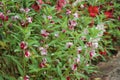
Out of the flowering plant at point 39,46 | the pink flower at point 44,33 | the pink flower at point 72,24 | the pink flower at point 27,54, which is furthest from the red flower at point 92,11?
the pink flower at point 27,54

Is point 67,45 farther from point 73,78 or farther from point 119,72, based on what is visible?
point 119,72

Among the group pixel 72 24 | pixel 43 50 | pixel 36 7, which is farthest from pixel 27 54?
pixel 36 7

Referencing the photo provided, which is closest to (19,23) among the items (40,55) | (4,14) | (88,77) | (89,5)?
(4,14)

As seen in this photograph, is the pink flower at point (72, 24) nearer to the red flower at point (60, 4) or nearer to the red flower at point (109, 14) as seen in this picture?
the red flower at point (60, 4)

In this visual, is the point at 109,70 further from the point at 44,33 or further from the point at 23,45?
the point at 23,45

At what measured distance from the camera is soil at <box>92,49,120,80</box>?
4773 mm

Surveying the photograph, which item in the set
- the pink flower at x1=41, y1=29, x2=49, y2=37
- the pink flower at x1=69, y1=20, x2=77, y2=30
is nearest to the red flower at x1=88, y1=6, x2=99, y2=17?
the pink flower at x1=69, y1=20, x2=77, y2=30

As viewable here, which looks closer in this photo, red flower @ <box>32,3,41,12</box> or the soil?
red flower @ <box>32,3,41,12</box>

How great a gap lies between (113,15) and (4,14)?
2.59 meters

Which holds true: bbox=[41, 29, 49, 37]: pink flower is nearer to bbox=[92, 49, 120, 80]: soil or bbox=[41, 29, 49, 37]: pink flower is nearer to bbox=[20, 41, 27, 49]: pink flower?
bbox=[20, 41, 27, 49]: pink flower

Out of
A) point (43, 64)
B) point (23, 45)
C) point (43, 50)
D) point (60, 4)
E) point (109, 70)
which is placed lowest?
point (109, 70)

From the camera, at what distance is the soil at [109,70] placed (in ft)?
15.7

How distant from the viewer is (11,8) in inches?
177

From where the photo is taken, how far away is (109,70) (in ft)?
16.2
